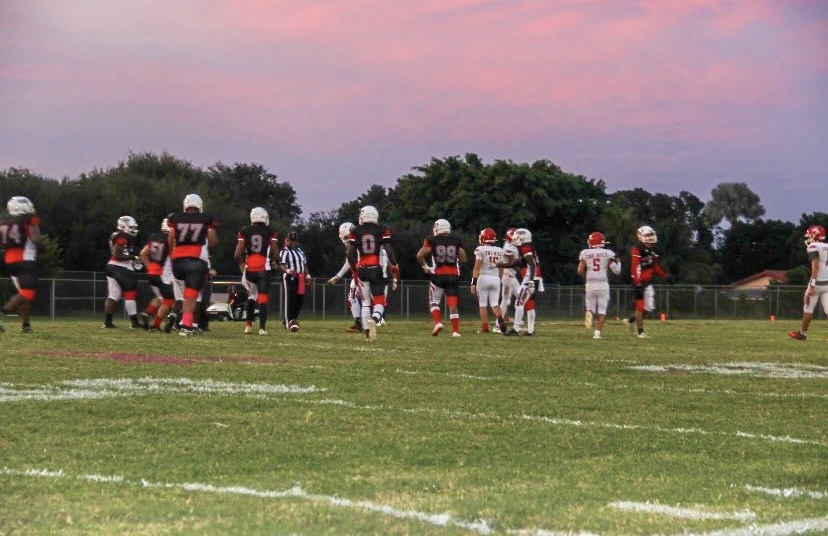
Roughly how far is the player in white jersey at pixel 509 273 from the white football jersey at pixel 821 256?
16.9 ft

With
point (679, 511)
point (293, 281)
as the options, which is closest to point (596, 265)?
point (293, 281)

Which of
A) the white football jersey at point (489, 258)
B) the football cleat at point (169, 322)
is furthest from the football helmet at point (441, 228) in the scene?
the football cleat at point (169, 322)

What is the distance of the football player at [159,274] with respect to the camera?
1802 cm

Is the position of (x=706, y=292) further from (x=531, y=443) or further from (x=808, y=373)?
(x=531, y=443)

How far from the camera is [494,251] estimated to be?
2120cm

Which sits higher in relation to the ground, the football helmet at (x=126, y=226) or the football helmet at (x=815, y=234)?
the football helmet at (x=815, y=234)

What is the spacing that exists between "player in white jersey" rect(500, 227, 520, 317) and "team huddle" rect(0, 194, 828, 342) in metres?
0.02

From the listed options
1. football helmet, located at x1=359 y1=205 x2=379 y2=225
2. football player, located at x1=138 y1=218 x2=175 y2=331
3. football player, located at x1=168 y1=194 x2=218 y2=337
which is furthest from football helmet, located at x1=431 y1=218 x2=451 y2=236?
football player, located at x1=168 y1=194 x2=218 y2=337

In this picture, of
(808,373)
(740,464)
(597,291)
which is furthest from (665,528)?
(597,291)

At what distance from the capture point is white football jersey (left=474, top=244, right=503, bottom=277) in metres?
21.1

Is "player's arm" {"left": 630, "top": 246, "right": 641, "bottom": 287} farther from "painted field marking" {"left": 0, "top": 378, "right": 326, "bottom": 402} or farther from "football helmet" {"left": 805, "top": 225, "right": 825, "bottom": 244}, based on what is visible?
"painted field marking" {"left": 0, "top": 378, "right": 326, "bottom": 402}

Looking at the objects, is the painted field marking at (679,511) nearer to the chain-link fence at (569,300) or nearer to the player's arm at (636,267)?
the player's arm at (636,267)

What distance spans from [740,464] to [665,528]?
6.26 feet

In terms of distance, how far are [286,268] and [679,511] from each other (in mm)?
16153
